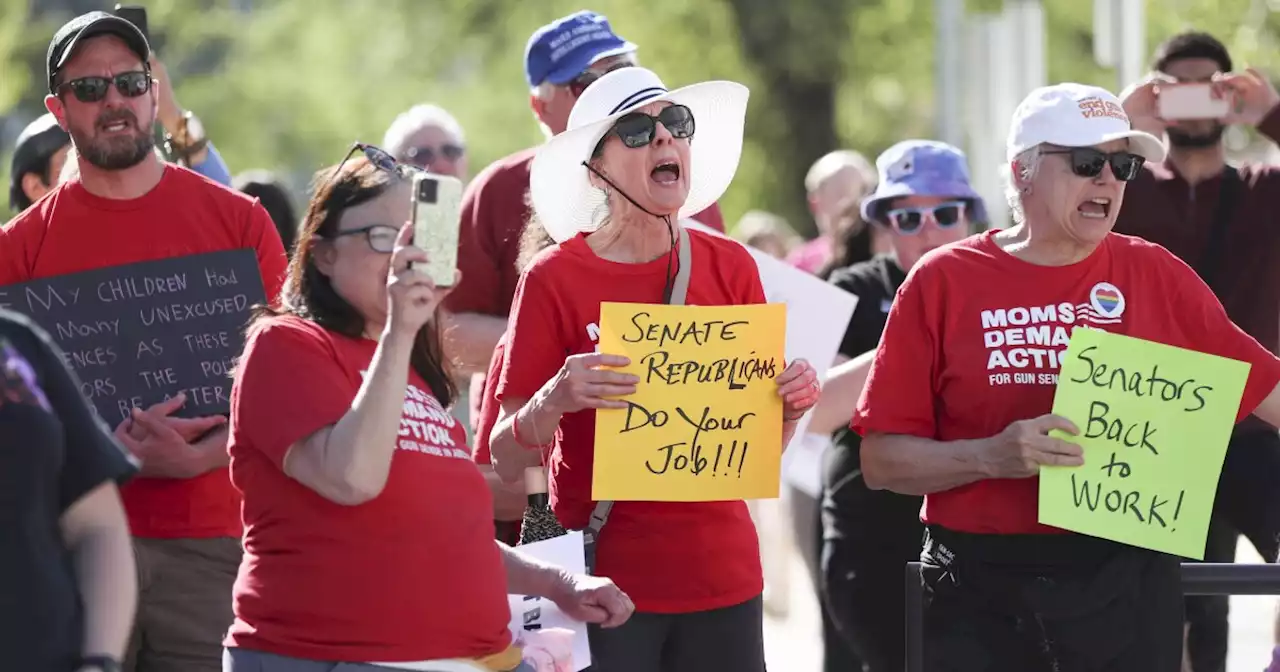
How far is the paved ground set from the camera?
9016 mm

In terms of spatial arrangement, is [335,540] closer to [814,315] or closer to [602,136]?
[602,136]

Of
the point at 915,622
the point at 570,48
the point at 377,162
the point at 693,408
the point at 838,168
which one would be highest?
the point at 838,168

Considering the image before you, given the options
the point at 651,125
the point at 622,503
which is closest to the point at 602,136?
the point at 651,125

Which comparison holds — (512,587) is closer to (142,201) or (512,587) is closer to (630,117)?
(630,117)

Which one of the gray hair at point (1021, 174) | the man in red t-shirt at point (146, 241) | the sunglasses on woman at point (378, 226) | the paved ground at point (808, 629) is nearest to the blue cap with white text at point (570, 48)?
the man in red t-shirt at point (146, 241)

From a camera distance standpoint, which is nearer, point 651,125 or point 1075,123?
point 1075,123

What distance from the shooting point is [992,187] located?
1557 centimetres

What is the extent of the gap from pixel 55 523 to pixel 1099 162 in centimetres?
247

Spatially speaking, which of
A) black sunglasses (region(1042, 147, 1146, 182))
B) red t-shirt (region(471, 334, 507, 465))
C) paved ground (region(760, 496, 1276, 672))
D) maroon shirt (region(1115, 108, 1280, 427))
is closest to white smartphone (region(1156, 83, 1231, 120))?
maroon shirt (region(1115, 108, 1280, 427))

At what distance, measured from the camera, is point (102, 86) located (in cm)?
529

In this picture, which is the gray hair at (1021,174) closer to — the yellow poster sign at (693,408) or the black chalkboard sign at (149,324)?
the yellow poster sign at (693,408)

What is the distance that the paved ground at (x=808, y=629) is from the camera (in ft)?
29.6

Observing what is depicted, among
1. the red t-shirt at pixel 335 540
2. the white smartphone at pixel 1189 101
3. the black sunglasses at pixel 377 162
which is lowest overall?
the red t-shirt at pixel 335 540

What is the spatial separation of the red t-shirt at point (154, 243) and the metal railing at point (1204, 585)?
1751 millimetres
